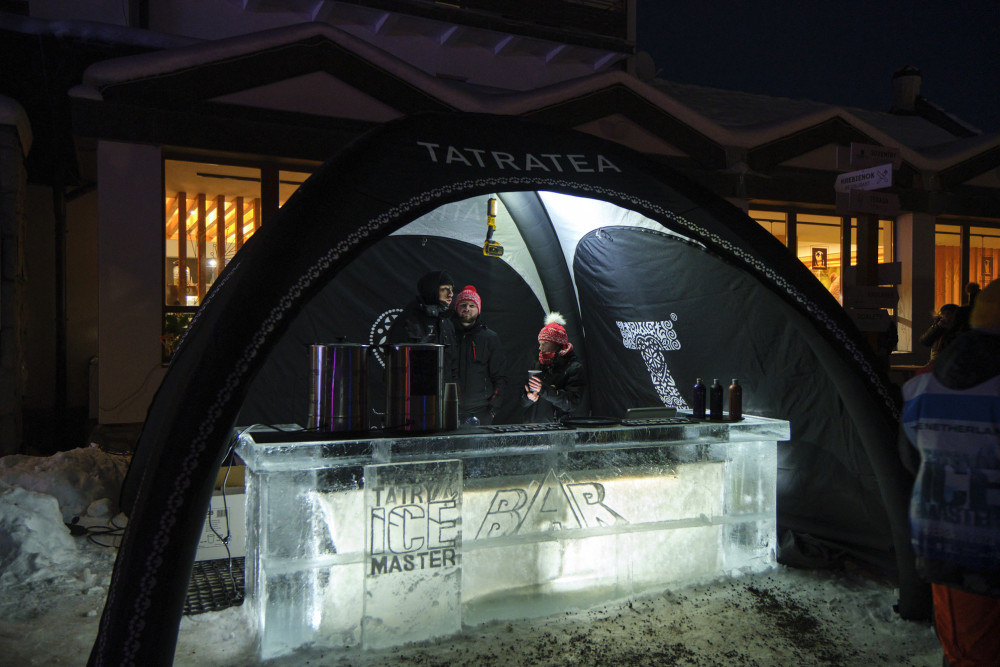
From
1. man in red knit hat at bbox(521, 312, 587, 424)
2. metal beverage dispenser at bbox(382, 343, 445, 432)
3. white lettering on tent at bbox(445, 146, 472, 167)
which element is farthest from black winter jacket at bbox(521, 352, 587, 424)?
white lettering on tent at bbox(445, 146, 472, 167)

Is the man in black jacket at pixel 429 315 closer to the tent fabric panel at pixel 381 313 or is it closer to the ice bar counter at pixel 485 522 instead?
the tent fabric panel at pixel 381 313

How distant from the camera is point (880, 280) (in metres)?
4.34

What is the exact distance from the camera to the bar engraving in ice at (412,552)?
303cm

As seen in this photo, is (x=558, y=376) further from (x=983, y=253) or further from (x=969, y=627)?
(x=983, y=253)

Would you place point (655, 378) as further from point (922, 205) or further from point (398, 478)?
point (922, 205)

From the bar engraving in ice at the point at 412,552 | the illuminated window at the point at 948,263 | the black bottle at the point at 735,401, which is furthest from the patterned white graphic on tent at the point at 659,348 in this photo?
the illuminated window at the point at 948,263

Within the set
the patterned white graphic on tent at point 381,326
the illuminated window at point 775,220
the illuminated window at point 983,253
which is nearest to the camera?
the patterned white graphic on tent at point 381,326

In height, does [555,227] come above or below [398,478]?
above

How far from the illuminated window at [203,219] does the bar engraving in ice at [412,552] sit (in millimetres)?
4408

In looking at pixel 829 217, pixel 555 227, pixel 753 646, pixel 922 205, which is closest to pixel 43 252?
pixel 555 227

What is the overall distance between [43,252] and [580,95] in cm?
672

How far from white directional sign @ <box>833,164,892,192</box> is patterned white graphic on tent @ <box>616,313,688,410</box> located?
4.61 ft

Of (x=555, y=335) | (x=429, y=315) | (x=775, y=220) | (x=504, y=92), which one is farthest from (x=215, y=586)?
(x=775, y=220)

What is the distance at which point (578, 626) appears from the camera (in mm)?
3322
